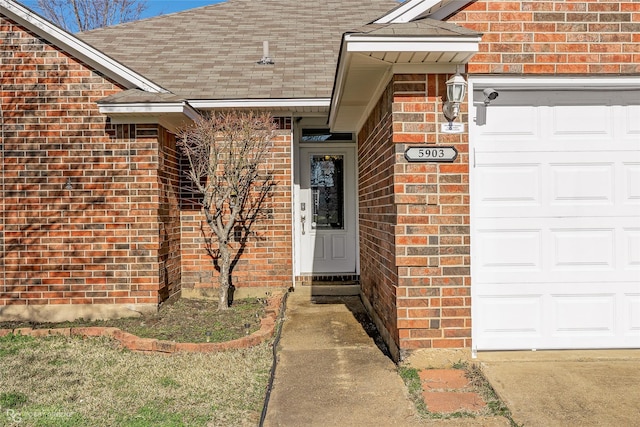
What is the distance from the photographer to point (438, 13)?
4.40 metres

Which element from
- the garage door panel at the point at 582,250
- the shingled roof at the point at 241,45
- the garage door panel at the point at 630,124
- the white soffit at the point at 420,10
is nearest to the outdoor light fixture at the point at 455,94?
the white soffit at the point at 420,10

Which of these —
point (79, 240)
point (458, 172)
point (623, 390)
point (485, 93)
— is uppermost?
point (485, 93)

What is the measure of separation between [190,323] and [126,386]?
1.89 m

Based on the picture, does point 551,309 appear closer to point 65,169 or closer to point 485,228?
point 485,228

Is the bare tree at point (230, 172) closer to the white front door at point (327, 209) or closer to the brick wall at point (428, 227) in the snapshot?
the white front door at point (327, 209)

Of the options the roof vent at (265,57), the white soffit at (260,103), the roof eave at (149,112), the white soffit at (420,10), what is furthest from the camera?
the roof vent at (265,57)

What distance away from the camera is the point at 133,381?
4215mm

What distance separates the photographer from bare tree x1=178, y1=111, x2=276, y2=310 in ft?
21.1

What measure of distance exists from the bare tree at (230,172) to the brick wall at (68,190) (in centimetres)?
69

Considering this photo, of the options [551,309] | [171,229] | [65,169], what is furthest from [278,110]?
[551,309]

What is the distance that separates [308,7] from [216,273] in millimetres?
7269

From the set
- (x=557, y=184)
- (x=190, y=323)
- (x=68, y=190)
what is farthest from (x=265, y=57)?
(x=557, y=184)

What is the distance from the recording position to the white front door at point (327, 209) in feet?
27.3

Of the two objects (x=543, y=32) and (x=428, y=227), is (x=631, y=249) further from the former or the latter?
(x=543, y=32)
